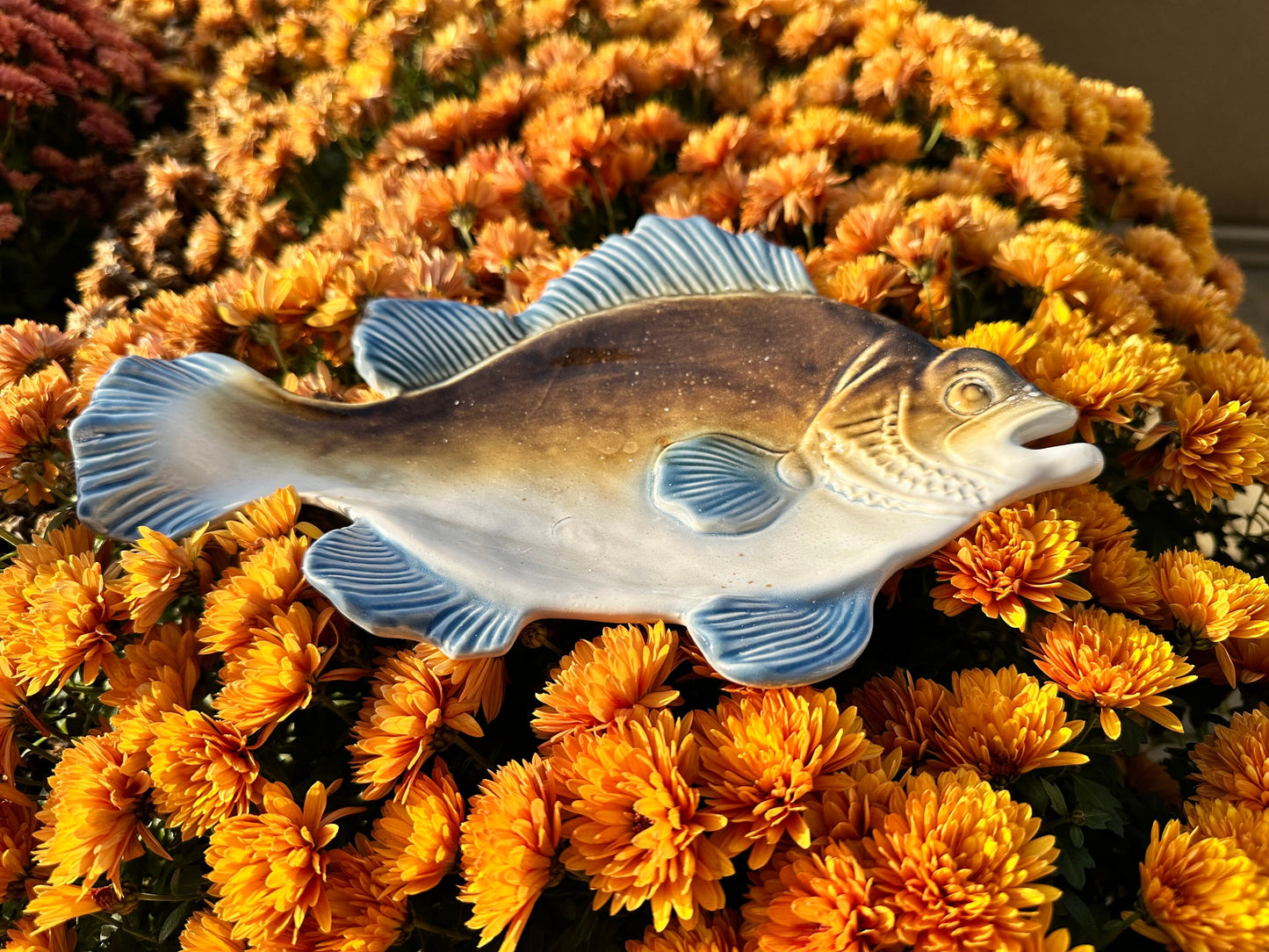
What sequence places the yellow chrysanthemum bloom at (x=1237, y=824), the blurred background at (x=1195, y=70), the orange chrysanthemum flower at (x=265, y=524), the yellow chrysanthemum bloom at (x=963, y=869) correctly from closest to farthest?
the yellow chrysanthemum bloom at (x=963, y=869) → the yellow chrysanthemum bloom at (x=1237, y=824) → the orange chrysanthemum flower at (x=265, y=524) → the blurred background at (x=1195, y=70)

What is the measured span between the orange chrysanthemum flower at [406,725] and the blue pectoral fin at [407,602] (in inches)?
1.4

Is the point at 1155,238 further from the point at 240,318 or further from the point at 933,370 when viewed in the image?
the point at 240,318

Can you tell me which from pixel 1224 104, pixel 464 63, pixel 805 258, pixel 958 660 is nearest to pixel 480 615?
pixel 958 660

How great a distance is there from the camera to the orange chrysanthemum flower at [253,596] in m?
0.75

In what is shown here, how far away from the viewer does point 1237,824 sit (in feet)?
2.20

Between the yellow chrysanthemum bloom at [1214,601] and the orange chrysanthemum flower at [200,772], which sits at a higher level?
the yellow chrysanthemum bloom at [1214,601]

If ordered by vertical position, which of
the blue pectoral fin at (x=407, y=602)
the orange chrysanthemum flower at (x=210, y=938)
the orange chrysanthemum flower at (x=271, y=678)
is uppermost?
the blue pectoral fin at (x=407, y=602)

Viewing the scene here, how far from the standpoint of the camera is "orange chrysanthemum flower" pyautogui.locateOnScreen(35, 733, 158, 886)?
0.68 m

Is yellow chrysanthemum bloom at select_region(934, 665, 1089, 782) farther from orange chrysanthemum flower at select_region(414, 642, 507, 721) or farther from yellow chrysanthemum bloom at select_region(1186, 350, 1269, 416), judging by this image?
yellow chrysanthemum bloom at select_region(1186, 350, 1269, 416)

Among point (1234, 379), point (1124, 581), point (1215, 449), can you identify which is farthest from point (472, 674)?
point (1234, 379)

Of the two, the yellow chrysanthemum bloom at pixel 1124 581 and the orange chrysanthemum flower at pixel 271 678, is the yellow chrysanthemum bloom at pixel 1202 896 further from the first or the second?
the orange chrysanthemum flower at pixel 271 678

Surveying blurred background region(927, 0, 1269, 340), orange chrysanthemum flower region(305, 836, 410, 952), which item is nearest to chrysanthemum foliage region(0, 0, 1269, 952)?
orange chrysanthemum flower region(305, 836, 410, 952)

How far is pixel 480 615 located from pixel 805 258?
82 cm

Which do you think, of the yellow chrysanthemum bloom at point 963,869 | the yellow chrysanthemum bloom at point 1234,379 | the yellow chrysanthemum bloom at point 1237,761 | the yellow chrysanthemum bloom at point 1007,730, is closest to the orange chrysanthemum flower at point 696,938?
the yellow chrysanthemum bloom at point 963,869
